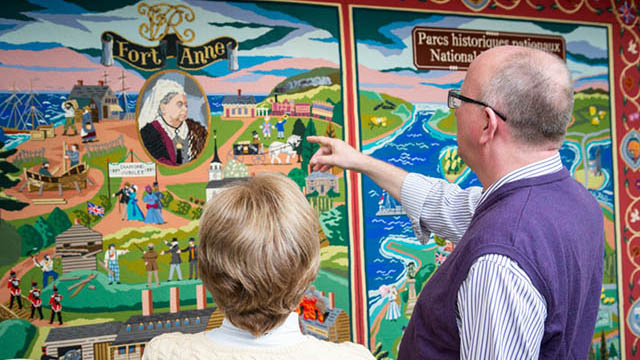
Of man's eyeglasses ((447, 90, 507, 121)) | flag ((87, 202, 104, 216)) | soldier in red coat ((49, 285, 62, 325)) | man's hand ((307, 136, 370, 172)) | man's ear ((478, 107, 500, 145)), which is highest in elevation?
man's eyeglasses ((447, 90, 507, 121))

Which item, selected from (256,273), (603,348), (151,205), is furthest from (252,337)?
(603,348)

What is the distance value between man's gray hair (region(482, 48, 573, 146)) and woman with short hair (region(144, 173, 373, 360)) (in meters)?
0.55

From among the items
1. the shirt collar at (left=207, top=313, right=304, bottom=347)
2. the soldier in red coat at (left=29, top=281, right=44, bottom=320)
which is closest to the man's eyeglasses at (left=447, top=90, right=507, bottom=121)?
the shirt collar at (left=207, top=313, right=304, bottom=347)

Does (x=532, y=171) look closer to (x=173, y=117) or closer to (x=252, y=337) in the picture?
(x=252, y=337)

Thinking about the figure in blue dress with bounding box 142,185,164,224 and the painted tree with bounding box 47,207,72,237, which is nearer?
the painted tree with bounding box 47,207,72,237

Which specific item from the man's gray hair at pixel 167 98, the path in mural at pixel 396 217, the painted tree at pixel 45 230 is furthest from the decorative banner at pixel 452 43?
the painted tree at pixel 45 230

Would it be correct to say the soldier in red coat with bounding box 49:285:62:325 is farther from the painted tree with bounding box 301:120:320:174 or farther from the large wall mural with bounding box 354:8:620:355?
the large wall mural with bounding box 354:8:620:355

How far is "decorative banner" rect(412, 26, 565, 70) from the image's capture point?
268 cm

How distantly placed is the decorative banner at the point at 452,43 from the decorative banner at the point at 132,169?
4.67 feet

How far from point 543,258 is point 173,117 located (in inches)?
68.9

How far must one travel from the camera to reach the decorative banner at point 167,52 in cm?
223

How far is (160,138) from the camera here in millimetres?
2295

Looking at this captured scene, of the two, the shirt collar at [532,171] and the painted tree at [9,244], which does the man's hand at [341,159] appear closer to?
the shirt collar at [532,171]

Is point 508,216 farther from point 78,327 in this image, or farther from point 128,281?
point 78,327
